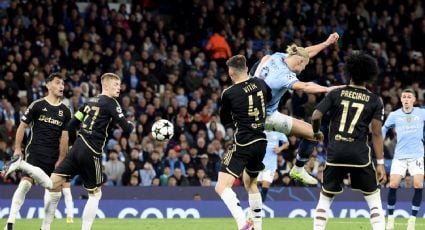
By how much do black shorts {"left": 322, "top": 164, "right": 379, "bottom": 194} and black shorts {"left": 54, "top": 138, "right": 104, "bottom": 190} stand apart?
3.35 metres

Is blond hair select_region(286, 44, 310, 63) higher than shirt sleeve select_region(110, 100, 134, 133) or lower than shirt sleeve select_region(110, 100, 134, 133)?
Answer: higher

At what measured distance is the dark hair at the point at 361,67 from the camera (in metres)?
11.5

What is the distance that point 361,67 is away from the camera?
1149 centimetres

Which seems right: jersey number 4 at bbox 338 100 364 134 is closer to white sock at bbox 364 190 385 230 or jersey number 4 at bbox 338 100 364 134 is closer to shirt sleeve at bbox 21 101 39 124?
white sock at bbox 364 190 385 230

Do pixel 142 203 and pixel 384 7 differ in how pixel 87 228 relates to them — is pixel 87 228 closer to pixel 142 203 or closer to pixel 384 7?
pixel 142 203

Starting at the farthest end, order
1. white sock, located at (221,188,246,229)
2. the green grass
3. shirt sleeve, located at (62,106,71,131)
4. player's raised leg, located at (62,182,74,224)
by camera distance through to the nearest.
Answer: player's raised leg, located at (62,182,74,224), the green grass, shirt sleeve, located at (62,106,71,131), white sock, located at (221,188,246,229)

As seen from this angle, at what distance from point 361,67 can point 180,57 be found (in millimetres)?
15584

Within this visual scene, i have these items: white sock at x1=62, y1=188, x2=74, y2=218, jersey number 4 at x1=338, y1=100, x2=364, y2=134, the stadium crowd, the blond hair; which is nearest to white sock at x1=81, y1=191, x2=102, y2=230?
the blond hair

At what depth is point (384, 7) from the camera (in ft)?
Result: 102

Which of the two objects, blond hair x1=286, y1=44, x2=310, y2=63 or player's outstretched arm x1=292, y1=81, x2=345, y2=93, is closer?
player's outstretched arm x1=292, y1=81, x2=345, y2=93

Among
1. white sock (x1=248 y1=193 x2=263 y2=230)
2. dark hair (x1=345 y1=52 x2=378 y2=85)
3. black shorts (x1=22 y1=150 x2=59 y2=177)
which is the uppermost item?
dark hair (x1=345 y1=52 x2=378 y2=85)

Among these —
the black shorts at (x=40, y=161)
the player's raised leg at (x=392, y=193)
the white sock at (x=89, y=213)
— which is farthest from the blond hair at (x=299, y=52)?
the player's raised leg at (x=392, y=193)

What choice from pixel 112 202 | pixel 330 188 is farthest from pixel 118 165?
pixel 330 188

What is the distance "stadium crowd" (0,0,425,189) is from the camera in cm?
2311
